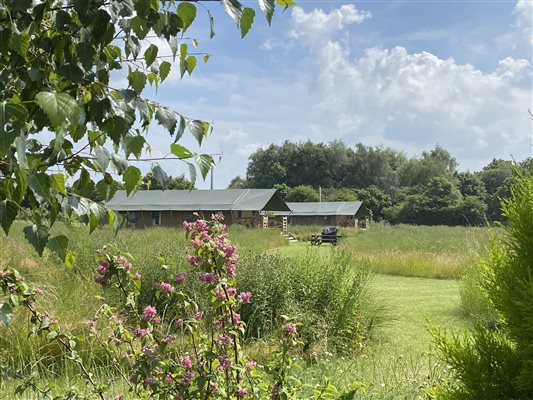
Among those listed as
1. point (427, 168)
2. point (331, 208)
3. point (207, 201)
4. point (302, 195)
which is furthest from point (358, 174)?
point (207, 201)

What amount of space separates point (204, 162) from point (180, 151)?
0.08 metres

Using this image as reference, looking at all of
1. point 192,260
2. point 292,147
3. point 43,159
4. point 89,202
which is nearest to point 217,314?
point 192,260

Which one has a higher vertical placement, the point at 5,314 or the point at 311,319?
the point at 5,314

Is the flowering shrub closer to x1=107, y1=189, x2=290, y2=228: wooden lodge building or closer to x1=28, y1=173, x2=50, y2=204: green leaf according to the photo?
x1=28, y1=173, x2=50, y2=204: green leaf

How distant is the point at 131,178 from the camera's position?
5.06ft

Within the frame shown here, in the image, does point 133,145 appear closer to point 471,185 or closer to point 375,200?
point 375,200

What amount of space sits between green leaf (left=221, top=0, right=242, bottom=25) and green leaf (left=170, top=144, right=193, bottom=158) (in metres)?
0.39

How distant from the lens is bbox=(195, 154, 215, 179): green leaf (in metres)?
1.57

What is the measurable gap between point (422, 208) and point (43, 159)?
65598mm

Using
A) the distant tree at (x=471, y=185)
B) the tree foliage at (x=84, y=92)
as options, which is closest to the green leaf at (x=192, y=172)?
the tree foliage at (x=84, y=92)

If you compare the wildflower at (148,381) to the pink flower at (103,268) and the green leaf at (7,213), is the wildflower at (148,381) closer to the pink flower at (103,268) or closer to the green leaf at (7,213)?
the pink flower at (103,268)

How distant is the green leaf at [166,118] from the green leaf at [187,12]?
283 mm

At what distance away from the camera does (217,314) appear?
273 centimetres

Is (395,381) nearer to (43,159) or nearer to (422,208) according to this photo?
(43,159)
